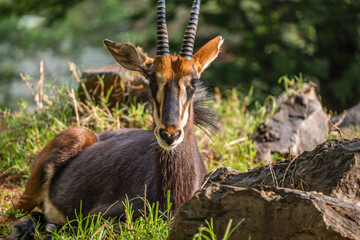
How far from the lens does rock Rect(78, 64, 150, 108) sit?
7.73 meters

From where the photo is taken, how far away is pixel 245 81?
11.2 meters

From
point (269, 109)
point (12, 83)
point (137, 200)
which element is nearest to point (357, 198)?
point (137, 200)

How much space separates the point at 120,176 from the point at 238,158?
199 centimetres

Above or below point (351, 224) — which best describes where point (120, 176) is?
below

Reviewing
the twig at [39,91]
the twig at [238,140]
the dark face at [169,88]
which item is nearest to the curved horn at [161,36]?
the dark face at [169,88]

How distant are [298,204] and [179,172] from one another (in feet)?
6.17

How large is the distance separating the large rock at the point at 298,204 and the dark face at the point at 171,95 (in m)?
0.93

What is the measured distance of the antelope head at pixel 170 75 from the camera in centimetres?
425

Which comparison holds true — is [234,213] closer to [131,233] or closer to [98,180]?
[131,233]

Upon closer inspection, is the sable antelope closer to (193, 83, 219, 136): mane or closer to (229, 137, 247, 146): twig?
(193, 83, 219, 136): mane

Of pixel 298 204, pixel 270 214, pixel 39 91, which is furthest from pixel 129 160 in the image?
pixel 39 91

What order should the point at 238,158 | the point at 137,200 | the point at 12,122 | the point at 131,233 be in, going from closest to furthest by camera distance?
the point at 131,233
the point at 137,200
the point at 238,158
the point at 12,122

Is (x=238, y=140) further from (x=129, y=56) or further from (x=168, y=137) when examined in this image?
(x=168, y=137)

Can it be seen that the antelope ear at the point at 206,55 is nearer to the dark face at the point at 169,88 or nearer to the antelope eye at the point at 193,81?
the dark face at the point at 169,88
